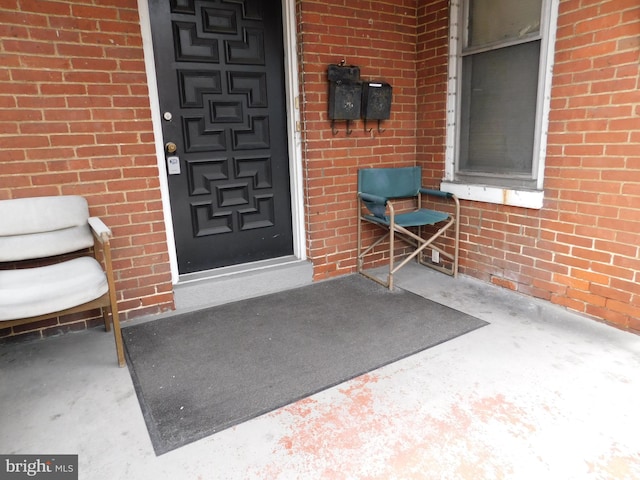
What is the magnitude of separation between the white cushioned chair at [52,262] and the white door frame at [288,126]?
498mm

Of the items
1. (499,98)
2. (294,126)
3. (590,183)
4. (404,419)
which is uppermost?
(499,98)

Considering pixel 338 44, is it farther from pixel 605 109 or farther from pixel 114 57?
pixel 605 109

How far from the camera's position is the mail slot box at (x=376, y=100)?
3223 millimetres

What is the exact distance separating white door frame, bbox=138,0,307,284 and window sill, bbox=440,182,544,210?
1.22 meters

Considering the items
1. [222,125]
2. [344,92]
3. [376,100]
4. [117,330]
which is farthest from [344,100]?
[117,330]

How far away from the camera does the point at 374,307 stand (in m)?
2.85

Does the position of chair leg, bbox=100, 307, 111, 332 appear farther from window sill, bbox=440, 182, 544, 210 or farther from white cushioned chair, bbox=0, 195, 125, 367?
window sill, bbox=440, 182, 544, 210

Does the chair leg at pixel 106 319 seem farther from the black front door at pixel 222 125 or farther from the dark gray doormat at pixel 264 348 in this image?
the black front door at pixel 222 125

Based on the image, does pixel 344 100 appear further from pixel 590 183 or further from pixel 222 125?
pixel 590 183

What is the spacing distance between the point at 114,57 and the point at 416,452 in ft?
8.44

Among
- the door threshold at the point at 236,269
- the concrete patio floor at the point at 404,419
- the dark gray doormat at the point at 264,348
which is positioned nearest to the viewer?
the concrete patio floor at the point at 404,419

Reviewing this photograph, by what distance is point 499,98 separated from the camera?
9.82 ft

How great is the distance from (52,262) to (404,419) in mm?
2159

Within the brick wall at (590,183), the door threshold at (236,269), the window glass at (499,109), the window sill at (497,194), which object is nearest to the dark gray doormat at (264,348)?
the door threshold at (236,269)
